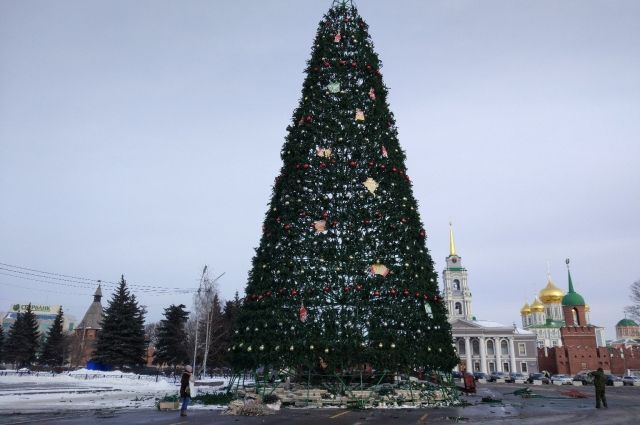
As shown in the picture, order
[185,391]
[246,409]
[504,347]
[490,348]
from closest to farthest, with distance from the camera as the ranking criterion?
1. [246,409]
2. [185,391]
3. [504,347]
4. [490,348]

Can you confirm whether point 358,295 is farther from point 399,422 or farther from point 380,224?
point 399,422

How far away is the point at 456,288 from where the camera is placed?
3942 inches

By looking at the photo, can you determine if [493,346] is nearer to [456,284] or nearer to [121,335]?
[456,284]

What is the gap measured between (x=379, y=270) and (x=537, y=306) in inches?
4193

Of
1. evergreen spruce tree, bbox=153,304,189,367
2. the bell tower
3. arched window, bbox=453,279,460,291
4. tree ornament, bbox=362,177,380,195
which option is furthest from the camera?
arched window, bbox=453,279,460,291

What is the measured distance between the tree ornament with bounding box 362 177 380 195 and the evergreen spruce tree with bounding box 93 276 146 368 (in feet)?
123

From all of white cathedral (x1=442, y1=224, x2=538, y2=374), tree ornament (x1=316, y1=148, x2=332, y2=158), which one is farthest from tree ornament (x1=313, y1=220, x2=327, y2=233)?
white cathedral (x1=442, y1=224, x2=538, y2=374)

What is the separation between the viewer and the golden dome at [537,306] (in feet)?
352

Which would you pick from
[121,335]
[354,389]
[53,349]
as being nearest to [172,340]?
[121,335]

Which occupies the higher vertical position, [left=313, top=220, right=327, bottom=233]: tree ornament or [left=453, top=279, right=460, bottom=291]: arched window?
[left=453, top=279, right=460, bottom=291]: arched window

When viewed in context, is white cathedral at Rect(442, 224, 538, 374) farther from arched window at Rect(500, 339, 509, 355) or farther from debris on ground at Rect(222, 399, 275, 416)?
debris on ground at Rect(222, 399, 275, 416)

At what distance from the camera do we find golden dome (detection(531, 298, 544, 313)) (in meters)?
107

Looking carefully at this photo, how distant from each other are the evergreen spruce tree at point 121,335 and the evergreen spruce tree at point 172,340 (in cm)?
288

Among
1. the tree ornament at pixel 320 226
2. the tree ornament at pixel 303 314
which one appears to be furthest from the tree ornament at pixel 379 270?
the tree ornament at pixel 303 314
